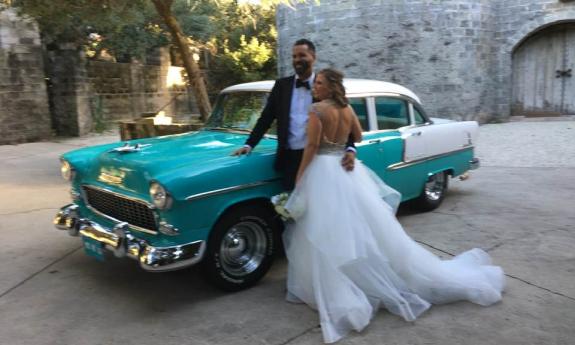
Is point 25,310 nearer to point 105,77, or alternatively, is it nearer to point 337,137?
point 337,137

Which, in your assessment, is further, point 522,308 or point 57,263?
point 57,263

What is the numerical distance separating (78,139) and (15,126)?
149 centimetres

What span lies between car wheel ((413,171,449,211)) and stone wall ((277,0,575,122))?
6853 millimetres

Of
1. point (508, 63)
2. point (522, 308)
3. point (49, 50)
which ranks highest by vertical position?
point (49, 50)

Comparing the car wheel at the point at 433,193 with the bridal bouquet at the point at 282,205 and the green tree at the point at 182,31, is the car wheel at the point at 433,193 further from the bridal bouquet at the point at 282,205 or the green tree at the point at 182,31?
the green tree at the point at 182,31

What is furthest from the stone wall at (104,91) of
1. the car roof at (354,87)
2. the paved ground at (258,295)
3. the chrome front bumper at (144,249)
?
the chrome front bumper at (144,249)

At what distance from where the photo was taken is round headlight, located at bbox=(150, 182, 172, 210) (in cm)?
325

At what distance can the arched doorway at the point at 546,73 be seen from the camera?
1288 cm

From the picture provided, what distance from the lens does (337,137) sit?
137 inches

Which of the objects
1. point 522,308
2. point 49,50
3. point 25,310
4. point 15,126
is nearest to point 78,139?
point 15,126

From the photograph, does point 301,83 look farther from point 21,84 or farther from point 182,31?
point 182,31

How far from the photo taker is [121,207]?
369cm

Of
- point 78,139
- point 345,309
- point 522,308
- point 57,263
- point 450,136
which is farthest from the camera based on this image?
point 78,139

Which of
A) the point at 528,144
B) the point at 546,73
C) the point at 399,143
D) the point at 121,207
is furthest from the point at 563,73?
the point at 121,207
